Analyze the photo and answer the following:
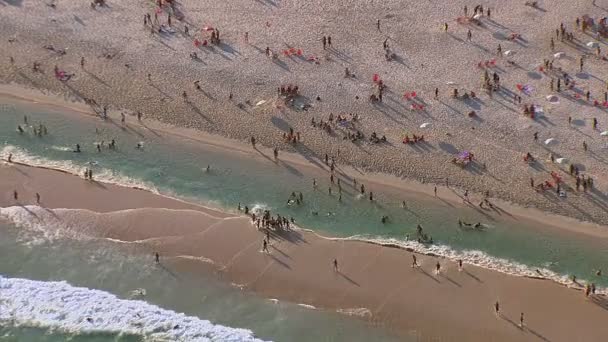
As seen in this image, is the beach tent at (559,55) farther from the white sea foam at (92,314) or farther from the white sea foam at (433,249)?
the white sea foam at (92,314)

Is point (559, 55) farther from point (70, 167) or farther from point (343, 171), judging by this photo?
point (70, 167)

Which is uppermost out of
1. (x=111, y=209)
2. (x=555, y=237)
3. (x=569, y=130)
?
(x=569, y=130)

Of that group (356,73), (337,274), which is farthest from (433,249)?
(356,73)

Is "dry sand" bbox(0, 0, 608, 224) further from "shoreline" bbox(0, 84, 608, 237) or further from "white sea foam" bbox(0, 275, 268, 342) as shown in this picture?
"white sea foam" bbox(0, 275, 268, 342)

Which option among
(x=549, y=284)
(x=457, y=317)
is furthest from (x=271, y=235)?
(x=549, y=284)

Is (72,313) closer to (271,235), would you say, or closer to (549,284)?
(271,235)

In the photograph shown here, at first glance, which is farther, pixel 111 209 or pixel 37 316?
pixel 111 209

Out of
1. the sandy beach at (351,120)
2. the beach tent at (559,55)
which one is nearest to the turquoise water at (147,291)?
the sandy beach at (351,120)
